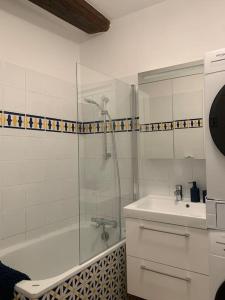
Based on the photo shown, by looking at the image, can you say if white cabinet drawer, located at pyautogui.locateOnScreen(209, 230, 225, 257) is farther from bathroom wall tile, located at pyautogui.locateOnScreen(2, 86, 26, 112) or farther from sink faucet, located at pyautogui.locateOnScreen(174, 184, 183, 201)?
bathroom wall tile, located at pyautogui.locateOnScreen(2, 86, 26, 112)

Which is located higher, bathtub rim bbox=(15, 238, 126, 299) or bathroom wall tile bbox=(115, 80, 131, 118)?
bathroom wall tile bbox=(115, 80, 131, 118)

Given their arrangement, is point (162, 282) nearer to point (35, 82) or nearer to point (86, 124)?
point (86, 124)

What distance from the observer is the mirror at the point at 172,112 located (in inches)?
75.3

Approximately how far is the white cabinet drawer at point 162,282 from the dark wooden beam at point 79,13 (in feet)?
6.36

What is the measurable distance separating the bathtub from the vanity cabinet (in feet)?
0.73

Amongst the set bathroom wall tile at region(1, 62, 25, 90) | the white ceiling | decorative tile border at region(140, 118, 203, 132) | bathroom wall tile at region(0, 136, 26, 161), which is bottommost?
bathroom wall tile at region(0, 136, 26, 161)

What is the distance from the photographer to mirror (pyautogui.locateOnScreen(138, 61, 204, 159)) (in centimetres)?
191

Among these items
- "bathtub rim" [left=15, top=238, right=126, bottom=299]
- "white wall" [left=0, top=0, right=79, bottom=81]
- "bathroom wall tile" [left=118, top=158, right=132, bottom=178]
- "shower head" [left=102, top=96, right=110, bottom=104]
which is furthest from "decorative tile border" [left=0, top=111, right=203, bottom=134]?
"bathtub rim" [left=15, top=238, right=126, bottom=299]

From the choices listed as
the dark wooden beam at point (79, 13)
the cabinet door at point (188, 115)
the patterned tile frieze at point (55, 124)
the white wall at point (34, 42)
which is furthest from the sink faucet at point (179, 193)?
the dark wooden beam at point (79, 13)

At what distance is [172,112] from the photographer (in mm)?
2027

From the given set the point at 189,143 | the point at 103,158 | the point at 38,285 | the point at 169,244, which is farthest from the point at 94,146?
the point at 38,285

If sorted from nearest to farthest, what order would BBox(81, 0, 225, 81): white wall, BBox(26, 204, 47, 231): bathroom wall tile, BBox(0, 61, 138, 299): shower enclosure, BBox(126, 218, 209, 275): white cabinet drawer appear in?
BBox(126, 218, 209, 275): white cabinet drawer
BBox(0, 61, 138, 299): shower enclosure
BBox(81, 0, 225, 81): white wall
BBox(26, 204, 47, 231): bathroom wall tile

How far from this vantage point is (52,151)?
2195 millimetres

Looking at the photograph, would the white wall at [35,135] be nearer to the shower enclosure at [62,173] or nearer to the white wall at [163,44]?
the shower enclosure at [62,173]
